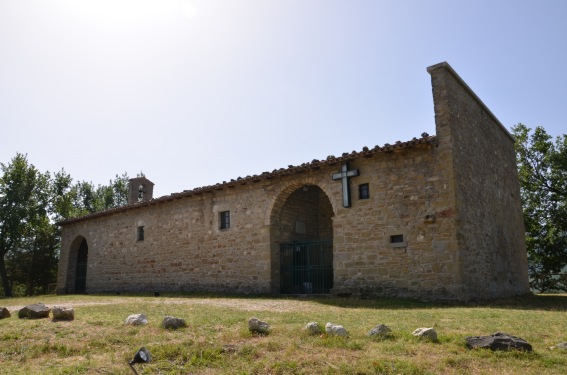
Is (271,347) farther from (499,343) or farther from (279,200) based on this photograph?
(279,200)

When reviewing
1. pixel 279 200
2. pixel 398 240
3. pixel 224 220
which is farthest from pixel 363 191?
pixel 224 220

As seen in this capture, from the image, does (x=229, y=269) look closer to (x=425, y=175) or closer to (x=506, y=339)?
(x=425, y=175)

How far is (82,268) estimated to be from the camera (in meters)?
22.4

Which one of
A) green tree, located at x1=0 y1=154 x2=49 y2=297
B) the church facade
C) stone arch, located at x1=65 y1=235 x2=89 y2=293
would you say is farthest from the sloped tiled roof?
green tree, located at x1=0 y1=154 x2=49 y2=297

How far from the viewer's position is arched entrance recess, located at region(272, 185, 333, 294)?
542 inches

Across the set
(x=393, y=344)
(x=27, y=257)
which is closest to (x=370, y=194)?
(x=393, y=344)

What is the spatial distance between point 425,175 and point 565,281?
42.2 ft

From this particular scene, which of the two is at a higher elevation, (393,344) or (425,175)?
(425,175)

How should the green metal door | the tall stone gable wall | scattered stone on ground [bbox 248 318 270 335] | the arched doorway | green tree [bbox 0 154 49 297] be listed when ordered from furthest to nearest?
green tree [bbox 0 154 49 297]
the arched doorway
the green metal door
the tall stone gable wall
scattered stone on ground [bbox 248 318 270 335]

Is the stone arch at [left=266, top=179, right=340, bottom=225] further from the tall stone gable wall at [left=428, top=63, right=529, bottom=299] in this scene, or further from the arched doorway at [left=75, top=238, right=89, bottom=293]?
the arched doorway at [left=75, top=238, right=89, bottom=293]

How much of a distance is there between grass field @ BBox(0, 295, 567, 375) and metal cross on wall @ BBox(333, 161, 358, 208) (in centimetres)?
511

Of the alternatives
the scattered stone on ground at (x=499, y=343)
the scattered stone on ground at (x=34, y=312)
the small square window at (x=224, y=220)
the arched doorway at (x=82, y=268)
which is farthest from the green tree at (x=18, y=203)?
the scattered stone on ground at (x=499, y=343)

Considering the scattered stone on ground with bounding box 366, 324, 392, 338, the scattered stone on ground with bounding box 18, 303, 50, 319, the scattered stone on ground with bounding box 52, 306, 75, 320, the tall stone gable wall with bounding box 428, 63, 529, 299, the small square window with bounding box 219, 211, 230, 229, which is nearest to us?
the scattered stone on ground with bounding box 366, 324, 392, 338

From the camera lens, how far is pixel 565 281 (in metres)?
19.4
